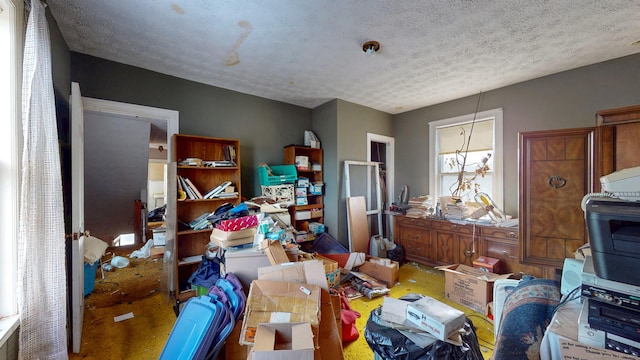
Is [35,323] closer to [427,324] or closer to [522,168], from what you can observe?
[427,324]

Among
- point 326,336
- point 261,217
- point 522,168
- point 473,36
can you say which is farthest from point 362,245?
point 473,36

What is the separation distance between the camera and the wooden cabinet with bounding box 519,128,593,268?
149 cm

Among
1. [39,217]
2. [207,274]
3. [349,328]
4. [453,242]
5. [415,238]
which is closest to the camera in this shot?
[39,217]

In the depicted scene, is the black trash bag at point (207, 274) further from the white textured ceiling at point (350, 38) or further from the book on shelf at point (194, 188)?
the white textured ceiling at point (350, 38)

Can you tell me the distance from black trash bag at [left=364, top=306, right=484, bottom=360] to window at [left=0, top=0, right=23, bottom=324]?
5.77 ft

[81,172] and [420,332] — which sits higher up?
[81,172]

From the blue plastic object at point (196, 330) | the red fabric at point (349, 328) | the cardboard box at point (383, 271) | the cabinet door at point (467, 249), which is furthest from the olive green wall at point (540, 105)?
the blue plastic object at point (196, 330)

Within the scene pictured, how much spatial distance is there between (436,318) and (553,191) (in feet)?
4.09

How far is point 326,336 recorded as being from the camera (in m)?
1.56

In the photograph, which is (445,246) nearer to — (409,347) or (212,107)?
(409,347)

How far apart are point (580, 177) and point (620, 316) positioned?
1.12 meters

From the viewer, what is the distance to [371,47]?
2.07 meters

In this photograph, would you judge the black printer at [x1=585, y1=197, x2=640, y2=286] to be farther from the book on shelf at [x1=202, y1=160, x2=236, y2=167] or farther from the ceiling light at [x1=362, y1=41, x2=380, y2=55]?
the book on shelf at [x1=202, y1=160, x2=236, y2=167]

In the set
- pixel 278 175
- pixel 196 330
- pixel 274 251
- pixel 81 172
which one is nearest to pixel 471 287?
pixel 274 251
